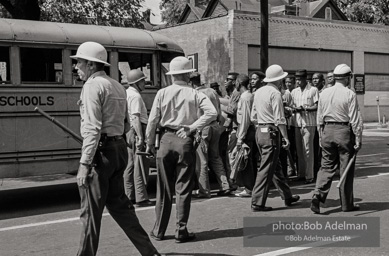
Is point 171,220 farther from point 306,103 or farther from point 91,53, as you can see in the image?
point 306,103

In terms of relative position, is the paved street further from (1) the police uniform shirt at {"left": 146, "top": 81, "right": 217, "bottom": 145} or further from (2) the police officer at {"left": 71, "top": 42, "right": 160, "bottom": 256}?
(1) the police uniform shirt at {"left": 146, "top": 81, "right": 217, "bottom": 145}

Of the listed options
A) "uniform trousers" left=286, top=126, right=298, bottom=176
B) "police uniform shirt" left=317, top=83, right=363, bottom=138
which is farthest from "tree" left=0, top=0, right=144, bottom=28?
"police uniform shirt" left=317, top=83, right=363, bottom=138

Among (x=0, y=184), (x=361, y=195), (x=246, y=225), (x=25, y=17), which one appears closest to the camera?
(x=246, y=225)

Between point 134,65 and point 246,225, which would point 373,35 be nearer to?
point 134,65

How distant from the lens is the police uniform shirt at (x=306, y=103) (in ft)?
35.7

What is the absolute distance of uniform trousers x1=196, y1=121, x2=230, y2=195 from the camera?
9297mm

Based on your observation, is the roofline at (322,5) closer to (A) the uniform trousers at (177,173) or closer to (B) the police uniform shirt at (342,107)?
(B) the police uniform shirt at (342,107)

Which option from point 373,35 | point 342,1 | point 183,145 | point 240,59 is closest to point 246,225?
point 183,145

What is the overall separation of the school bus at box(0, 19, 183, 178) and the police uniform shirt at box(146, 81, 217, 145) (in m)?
3.25

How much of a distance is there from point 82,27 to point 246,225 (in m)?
4.66

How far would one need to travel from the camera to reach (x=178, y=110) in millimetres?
6328

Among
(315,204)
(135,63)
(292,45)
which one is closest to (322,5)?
(292,45)

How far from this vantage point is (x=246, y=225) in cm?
720

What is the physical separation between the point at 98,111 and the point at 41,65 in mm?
4398
